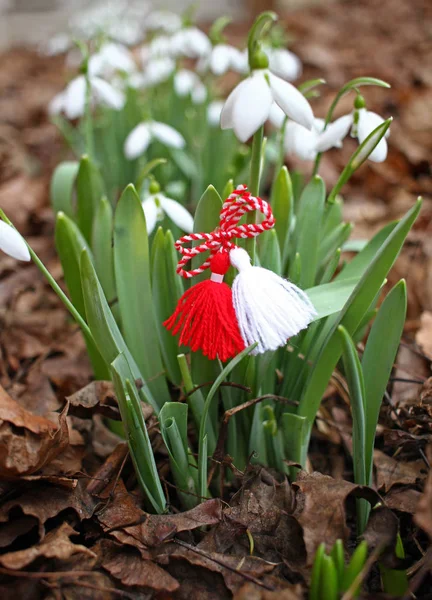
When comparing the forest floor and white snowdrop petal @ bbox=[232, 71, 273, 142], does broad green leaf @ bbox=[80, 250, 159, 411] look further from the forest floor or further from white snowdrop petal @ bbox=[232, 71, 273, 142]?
white snowdrop petal @ bbox=[232, 71, 273, 142]

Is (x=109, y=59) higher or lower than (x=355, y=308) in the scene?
higher

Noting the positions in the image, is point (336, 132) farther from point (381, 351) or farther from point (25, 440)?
point (25, 440)

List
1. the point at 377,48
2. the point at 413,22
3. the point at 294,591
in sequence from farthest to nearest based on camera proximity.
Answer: the point at 413,22 < the point at 377,48 < the point at 294,591

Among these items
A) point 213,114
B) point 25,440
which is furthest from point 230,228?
point 213,114

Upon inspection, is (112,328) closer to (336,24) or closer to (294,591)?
(294,591)

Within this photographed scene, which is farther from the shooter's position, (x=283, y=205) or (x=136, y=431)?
(x=283, y=205)

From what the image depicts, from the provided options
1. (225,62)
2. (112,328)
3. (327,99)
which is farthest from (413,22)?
(112,328)

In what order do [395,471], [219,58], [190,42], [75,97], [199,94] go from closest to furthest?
[395,471] → [75,97] → [219,58] → [190,42] → [199,94]
